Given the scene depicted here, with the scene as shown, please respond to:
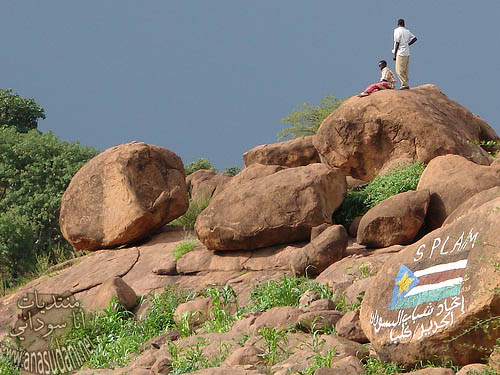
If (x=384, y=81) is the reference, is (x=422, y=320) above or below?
below

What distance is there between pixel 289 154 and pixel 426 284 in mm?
10727

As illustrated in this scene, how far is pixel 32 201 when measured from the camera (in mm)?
19172

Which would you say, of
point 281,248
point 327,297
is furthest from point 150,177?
point 327,297

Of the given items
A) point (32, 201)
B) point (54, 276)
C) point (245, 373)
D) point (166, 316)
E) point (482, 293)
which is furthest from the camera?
point (32, 201)

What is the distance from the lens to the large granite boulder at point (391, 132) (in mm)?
14141

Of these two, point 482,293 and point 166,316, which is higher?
point 482,293

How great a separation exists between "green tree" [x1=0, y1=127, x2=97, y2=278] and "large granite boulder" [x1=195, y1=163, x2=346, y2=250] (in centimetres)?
738

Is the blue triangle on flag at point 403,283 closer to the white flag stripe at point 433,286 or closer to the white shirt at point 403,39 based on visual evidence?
the white flag stripe at point 433,286

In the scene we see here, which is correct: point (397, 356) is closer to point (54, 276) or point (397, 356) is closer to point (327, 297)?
point (327, 297)

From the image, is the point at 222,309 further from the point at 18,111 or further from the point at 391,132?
the point at 18,111

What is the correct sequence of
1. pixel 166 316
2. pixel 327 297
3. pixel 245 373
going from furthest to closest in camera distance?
pixel 166 316, pixel 327 297, pixel 245 373

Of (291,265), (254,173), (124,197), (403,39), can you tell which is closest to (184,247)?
(124,197)

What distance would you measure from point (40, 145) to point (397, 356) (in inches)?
615

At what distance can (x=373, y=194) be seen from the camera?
12.8 metres
